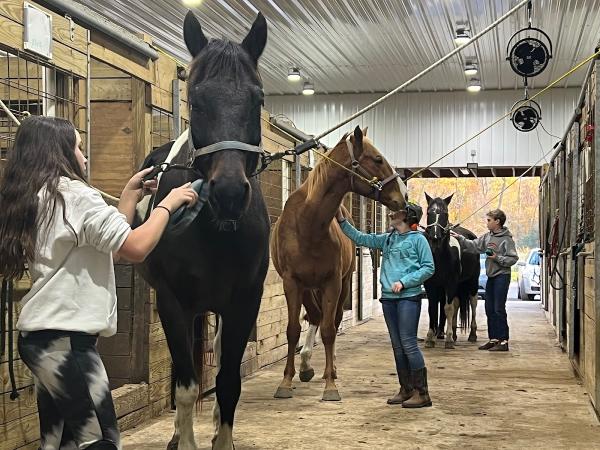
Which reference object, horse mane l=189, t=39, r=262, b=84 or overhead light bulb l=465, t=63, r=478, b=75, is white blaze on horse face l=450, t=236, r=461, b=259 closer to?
overhead light bulb l=465, t=63, r=478, b=75

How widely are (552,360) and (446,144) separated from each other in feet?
29.4

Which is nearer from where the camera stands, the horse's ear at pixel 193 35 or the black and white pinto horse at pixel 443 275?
the horse's ear at pixel 193 35

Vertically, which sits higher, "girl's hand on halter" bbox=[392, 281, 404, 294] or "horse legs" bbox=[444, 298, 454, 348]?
"girl's hand on halter" bbox=[392, 281, 404, 294]

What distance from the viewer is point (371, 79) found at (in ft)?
50.3

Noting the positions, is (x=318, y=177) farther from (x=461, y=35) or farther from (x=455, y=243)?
(x=461, y=35)

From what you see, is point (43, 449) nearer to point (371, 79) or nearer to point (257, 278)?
point (257, 278)

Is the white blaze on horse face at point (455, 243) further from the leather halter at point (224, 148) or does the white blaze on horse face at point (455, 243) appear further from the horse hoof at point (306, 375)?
the leather halter at point (224, 148)

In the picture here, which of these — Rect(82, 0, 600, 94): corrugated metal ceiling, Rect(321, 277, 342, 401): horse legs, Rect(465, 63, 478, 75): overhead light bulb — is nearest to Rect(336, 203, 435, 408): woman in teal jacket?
Rect(321, 277, 342, 401): horse legs

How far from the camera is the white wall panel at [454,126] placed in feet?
50.9

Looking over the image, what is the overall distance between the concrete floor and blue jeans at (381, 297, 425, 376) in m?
0.36

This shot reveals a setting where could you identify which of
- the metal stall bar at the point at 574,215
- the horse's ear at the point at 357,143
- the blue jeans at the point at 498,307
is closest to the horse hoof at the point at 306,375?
the horse's ear at the point at 357,143

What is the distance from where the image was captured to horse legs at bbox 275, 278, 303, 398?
5512mm

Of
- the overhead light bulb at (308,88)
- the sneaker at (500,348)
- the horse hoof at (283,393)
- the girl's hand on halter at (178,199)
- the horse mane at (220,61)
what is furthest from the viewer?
the overhead light bulb at (308,88)

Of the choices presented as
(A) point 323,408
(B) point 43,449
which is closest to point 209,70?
(B) point 43,449
